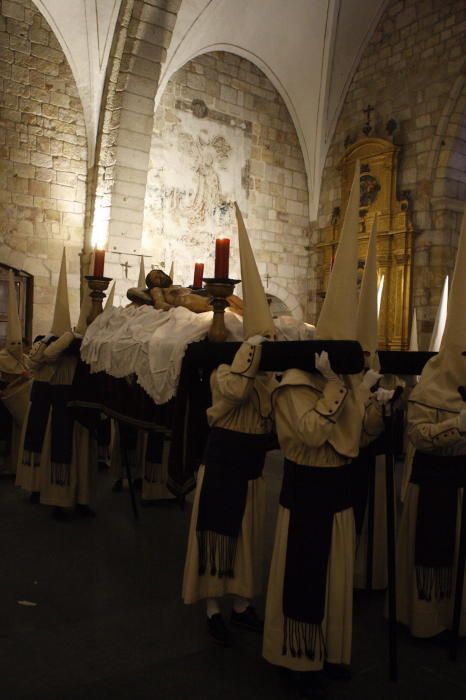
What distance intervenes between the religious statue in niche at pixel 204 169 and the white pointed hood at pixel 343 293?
8653mm

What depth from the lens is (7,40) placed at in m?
9.02

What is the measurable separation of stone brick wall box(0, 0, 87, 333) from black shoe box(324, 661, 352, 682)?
25.8ft

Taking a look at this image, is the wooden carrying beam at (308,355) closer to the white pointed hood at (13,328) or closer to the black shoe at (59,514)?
the black shoe at (59,514)

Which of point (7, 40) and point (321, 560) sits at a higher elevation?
point (7, 40)

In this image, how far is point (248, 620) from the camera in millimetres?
3031

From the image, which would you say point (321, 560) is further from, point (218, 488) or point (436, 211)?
point (436, 211)

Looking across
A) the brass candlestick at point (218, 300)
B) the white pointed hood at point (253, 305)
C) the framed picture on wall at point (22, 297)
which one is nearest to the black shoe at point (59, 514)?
the brass candlestick at point (218, 300)

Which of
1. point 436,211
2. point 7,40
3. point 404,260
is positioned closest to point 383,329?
point 404,260

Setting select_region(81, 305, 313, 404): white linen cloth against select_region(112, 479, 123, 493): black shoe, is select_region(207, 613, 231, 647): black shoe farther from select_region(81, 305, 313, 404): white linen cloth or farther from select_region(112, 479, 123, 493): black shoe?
select_region(112, 479, 123, 493): black shoe

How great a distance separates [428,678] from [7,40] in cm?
978

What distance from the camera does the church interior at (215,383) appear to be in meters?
2.52

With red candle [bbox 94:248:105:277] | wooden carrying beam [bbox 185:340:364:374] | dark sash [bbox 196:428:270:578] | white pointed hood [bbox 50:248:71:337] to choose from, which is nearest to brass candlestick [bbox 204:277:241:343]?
wooden carrying beam [bbox 185:340:364:374]

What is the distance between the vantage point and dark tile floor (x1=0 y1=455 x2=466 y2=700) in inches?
96.4

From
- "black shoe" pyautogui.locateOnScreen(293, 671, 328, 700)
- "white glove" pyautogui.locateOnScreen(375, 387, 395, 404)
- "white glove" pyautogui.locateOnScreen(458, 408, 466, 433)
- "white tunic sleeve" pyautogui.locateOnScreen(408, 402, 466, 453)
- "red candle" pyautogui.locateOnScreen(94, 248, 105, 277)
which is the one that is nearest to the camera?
"black shoe" pyautogui.locateOnScreen(293, 671, 328, 700)
